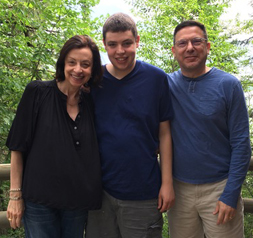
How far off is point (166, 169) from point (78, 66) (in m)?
0.93

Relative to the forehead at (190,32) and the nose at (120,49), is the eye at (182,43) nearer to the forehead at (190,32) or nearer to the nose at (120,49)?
the forehead at (190,32)

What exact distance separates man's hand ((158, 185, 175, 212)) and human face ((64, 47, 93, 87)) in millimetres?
931

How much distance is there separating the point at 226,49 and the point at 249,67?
192 centimetres

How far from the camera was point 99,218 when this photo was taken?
205cm

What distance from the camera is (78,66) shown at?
190 centimetres

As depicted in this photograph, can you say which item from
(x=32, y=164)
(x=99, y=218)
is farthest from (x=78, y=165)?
(x=99, y=218)

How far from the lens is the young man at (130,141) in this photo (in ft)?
6.40

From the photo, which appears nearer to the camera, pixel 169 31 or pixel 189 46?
pixel 189 46

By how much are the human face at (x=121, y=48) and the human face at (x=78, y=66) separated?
155 millimetres

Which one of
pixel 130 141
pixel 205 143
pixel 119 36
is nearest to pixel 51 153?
pixel 130 141

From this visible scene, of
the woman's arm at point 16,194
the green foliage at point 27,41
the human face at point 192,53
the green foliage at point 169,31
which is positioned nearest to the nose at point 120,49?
the human face at point 192,53

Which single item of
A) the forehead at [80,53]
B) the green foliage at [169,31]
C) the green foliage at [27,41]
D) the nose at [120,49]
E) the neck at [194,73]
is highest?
the green foliage at [169,31]

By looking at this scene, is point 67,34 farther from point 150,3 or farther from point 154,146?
point 150,3

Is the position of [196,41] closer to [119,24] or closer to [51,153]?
[119,24]
